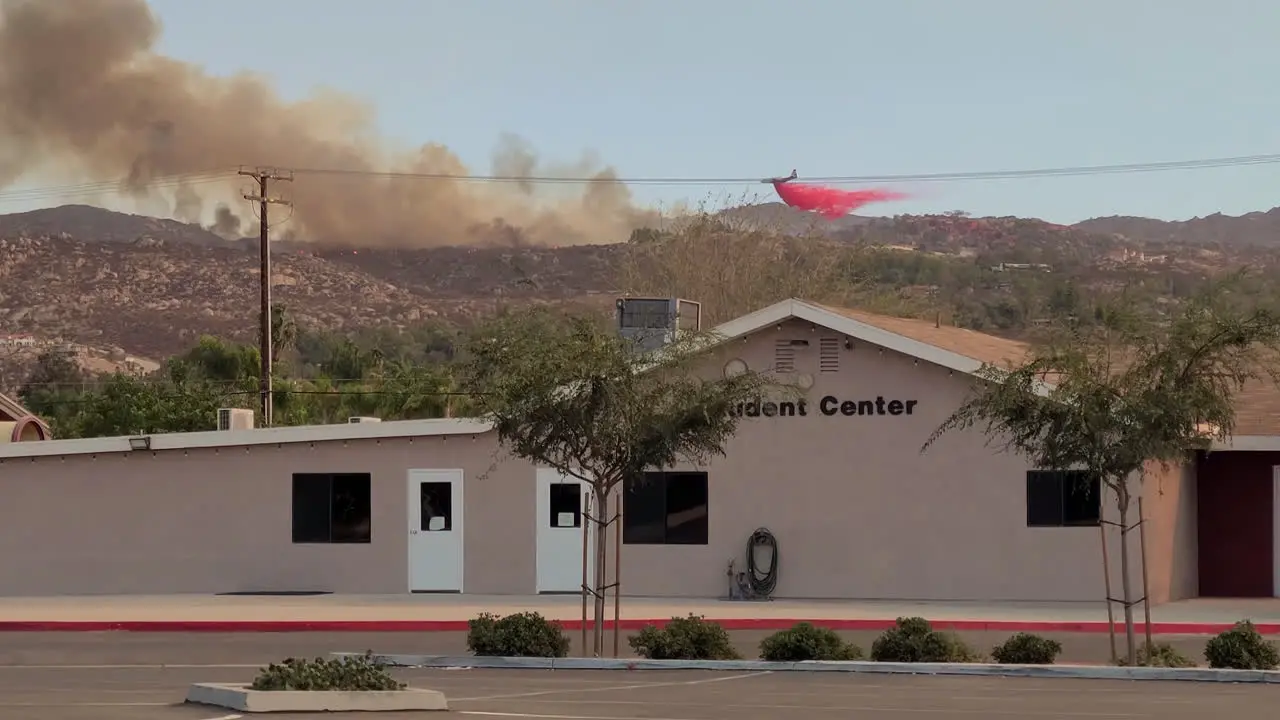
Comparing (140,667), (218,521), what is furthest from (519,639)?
(218,521)

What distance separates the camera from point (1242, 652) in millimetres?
17875

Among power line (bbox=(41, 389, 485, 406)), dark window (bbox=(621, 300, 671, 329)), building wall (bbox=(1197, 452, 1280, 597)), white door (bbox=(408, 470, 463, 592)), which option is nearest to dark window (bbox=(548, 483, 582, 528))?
white door (bbox=(408, 470, 463, 592))

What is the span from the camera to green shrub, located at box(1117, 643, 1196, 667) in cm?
1845

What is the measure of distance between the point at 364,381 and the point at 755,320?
57.5 meters

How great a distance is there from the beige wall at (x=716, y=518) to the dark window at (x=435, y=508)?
0.30m

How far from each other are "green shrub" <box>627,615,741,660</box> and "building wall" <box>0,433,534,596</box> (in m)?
9.71

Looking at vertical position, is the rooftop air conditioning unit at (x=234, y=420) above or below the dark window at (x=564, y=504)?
above

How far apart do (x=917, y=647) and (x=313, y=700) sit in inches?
268

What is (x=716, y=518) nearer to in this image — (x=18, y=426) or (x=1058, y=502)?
(x=1058, y=502)

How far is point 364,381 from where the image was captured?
83688 mm

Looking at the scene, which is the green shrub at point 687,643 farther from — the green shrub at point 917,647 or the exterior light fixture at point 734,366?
the exterior light fixture at point 734,366

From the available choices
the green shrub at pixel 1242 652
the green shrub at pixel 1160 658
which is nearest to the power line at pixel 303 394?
the green shrub at pixel 1160 658

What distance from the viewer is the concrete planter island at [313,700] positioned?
14.2 meters

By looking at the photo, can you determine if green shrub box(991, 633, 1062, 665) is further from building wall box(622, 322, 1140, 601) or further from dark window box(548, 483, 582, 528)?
dark window box(548, 483, 582, 528)
